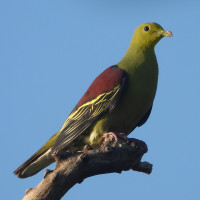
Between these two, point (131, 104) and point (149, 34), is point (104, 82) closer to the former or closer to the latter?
point (131, 104)

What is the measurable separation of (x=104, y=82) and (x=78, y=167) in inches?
80.7

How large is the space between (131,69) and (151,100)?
1.76 feet

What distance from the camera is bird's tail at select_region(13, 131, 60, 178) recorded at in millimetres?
6623

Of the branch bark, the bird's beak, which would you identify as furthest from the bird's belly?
the branch bark

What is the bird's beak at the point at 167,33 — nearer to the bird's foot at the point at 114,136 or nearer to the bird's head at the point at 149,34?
the bird's head at the point at 149,34

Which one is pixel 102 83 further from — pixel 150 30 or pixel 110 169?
pixel 110 169

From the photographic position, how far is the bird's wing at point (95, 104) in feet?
21.3

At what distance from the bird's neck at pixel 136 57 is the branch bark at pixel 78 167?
66.0 inches

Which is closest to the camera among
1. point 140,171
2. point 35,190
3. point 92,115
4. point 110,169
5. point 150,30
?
point 35,190

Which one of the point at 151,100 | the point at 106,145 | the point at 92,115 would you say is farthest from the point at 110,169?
the point at 151,100

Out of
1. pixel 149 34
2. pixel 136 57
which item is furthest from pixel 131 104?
pixel 149 34

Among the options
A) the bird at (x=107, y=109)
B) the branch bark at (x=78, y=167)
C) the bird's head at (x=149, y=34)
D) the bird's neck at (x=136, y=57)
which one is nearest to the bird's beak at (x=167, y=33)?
the bird's head at (x=149, y=34)

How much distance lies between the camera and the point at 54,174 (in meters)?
4.89

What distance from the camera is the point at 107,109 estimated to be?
652 centimetres
